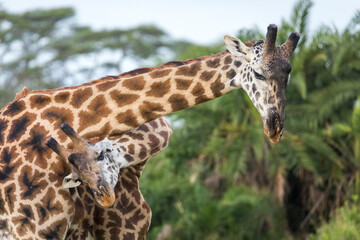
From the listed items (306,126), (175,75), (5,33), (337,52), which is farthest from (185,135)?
(5,33)

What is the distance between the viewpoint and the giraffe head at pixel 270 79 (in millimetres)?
5230

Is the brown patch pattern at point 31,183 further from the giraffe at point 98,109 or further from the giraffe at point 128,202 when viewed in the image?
the giraffe at point 128,202

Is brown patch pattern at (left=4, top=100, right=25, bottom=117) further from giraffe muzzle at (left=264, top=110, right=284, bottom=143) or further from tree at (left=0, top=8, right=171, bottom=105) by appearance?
tree at (left=0, top=8, right=171, bottom=105)

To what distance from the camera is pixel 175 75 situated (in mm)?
5723

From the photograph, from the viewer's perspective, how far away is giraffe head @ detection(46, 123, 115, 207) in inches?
198

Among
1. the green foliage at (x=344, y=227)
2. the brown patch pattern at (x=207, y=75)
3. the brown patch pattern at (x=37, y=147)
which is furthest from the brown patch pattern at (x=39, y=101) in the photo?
the green foliage at (x=344, y=227)

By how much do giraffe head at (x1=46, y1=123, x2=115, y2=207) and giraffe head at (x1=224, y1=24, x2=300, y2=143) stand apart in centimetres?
131

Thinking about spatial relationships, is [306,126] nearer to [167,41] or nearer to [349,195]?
[349,195]

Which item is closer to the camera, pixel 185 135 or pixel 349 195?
pixel 349 195

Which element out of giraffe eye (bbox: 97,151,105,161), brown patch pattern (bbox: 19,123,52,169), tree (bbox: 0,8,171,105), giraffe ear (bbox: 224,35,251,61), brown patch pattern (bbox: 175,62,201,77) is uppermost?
giraffe ear (bbox: 224,35,251,61)

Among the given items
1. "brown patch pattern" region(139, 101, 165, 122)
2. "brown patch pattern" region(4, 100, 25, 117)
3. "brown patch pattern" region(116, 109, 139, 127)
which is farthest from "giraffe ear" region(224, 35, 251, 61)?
"brown patch pattern" region(4, 100, 25, 117)

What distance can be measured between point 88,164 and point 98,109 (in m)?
0.85

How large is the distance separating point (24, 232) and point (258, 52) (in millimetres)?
2445

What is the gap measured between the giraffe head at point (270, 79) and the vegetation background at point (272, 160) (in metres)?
7.61
